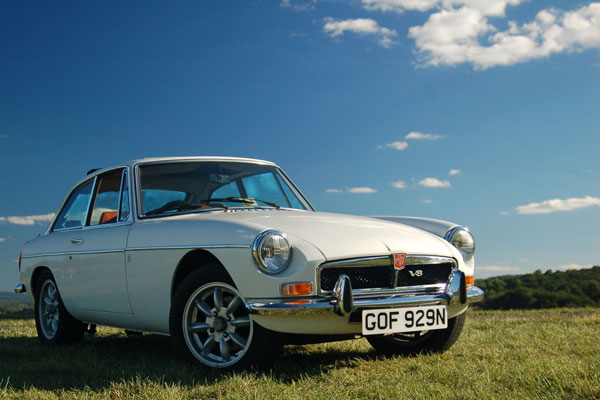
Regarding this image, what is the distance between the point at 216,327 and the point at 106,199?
96.7 inches

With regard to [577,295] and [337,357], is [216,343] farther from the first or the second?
[577,295]

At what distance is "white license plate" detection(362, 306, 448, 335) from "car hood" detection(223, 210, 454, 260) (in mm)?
399

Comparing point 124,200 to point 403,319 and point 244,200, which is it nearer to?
point 244,200

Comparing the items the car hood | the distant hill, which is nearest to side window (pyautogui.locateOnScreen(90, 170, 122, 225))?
the car hood

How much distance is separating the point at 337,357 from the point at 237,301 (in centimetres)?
121

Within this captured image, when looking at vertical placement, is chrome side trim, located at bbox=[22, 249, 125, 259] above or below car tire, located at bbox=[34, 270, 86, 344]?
above

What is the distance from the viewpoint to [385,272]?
14.6 feet

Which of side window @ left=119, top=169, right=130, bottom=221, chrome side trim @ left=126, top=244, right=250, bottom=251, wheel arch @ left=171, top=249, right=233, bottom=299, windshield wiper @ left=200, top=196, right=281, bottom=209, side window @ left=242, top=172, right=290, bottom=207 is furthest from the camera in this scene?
side window @ left=242, top=172, right=290, bottom=207

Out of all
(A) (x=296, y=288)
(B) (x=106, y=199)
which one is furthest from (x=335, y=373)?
(B) (x=106, y=199)

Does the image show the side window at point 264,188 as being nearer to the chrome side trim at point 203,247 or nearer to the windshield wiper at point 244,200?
the windshield wiper at point 244,200

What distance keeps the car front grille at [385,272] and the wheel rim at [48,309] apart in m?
3.74

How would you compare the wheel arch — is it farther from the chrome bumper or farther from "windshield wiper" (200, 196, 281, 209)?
"windshield wiper" (200, 196, 281, 209)

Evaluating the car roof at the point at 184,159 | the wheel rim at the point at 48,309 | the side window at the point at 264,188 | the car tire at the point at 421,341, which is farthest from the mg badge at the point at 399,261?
the wheel rim at the point at 48,309

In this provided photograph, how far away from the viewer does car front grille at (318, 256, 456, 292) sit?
13.8ft
